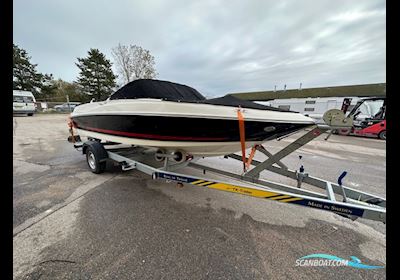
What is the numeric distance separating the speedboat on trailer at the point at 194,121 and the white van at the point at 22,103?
66.7 feet

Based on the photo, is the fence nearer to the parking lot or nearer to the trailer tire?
the trailer tire

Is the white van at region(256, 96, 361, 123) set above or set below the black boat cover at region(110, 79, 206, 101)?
above

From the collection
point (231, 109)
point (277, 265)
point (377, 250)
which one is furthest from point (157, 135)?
point (377, 250)

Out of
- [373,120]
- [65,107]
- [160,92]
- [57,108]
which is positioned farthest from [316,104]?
[57,108]

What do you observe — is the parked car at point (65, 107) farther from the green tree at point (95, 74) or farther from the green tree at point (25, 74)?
the green tree at point (25, 74)

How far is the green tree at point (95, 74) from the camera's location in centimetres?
2939

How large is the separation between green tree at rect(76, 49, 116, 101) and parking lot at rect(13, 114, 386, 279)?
31304mm

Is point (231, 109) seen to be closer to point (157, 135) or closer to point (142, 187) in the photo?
A: point (157, 135)

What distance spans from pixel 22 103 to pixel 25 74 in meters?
18.7

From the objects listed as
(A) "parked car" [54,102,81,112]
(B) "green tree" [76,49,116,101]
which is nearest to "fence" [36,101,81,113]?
(A) "parked car" [54,102,81,112]

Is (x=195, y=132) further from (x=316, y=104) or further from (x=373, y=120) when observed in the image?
(x=316, y=104)

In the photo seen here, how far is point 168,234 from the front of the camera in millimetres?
2000

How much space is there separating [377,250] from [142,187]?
3257 millimetres

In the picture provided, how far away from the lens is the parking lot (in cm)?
158
